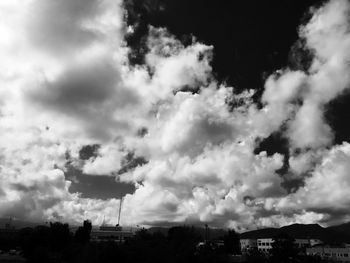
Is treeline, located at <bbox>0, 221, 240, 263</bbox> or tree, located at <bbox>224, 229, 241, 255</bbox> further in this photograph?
tree, located at <bbox>224, 229, 241, 255</bbox>

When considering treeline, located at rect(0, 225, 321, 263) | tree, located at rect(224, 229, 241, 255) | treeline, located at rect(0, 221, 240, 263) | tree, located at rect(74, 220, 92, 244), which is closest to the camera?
treeline, located at rect(0, 221, 240, 263)

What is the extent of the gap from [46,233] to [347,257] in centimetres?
12740

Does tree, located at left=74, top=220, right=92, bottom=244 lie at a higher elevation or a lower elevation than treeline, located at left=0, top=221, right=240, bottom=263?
higher

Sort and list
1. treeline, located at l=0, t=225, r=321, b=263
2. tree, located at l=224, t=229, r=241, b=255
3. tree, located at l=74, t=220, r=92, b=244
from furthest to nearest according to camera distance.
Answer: tree, located at l=224, t=229, r=241, b=255
tree, located at l=74, t=220, r=92, b=244
treeline, located at l=0, t=225, r=321, b=263

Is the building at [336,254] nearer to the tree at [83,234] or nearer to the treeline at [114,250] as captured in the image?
the treeline at [114,250]

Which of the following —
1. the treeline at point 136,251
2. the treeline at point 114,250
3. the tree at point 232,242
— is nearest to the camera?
the treeline at point 114,250

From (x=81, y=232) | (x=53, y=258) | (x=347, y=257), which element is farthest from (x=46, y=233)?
(x=347, y=257)

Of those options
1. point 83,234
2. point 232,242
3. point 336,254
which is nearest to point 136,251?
point 83,234

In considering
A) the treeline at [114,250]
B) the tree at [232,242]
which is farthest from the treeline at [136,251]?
the tree at [232,242]

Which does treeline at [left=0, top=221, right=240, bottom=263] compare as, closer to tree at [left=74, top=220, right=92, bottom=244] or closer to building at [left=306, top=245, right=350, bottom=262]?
tree at [left=74, top=220, right=92, bottom=244]

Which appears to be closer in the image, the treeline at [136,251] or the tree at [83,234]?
the treeline at [136,251]

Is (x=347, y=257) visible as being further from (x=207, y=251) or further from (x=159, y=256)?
(x=159, y=256)

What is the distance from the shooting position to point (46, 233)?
14812cm

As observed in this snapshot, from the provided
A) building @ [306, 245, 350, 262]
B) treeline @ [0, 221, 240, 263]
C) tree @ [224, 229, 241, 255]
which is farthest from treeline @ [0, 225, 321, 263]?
building @ [306, 245, 350, 262]
